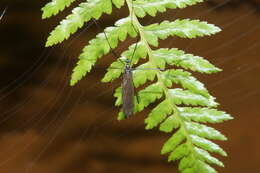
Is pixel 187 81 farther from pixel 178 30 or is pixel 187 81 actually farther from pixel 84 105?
pixel 84 105

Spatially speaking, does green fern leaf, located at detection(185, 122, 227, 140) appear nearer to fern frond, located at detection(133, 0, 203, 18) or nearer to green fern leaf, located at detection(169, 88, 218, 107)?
green fern leaf, located at detection(169, 88, 218, 107)

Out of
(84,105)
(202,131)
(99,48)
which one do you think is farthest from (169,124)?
(84,105)

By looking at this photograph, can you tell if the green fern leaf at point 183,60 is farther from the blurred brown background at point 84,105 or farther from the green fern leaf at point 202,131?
the blurred brown background at point 84,105

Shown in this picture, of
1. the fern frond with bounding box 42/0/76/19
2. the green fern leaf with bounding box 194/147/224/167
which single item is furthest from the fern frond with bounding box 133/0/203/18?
the green fern leaf with bounding box 194/147/224/167

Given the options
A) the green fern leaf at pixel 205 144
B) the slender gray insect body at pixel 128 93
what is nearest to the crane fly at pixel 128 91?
the slender gray insect body at pixel 128 93

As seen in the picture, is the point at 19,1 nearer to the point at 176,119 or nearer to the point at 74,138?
the point at 74,138

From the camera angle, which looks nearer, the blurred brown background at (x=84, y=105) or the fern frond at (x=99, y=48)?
the fern frond at (x=99, y=48)
